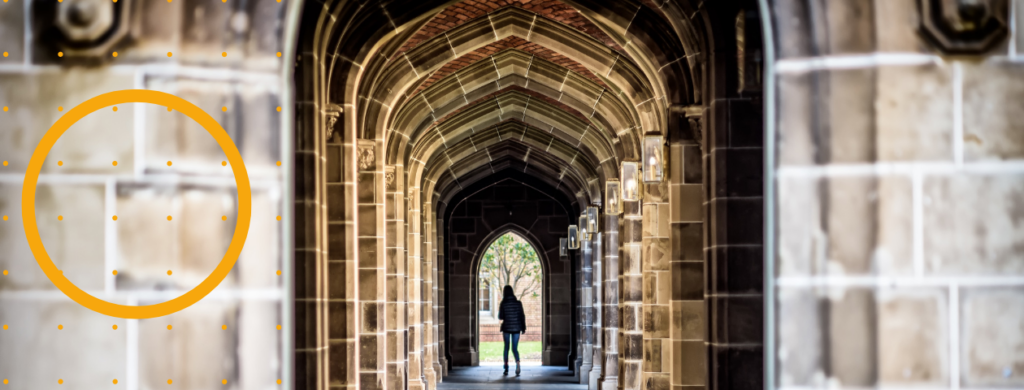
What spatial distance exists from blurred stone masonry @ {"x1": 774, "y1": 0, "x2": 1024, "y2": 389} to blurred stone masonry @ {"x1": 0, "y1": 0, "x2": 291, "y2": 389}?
1207mm

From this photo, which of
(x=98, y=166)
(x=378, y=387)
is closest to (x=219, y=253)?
(x=98, y=166)

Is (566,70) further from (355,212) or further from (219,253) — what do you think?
(219,253)

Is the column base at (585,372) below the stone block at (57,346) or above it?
below

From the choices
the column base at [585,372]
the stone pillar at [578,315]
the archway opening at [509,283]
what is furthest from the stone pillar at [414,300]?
the archway opening at [509,283]

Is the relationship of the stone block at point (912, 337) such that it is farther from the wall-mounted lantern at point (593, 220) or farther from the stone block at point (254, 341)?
the wall-mounted lantern at point (593, 220)

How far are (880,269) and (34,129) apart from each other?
197 centimetres

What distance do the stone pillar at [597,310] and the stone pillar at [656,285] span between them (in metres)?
4.93

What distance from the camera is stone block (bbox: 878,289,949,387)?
2.30m

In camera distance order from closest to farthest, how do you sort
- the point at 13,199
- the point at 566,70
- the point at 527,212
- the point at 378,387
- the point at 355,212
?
the point at 13,199, the point at 355,212, the point at 378,387, the point at 566,70, the point at 527,212

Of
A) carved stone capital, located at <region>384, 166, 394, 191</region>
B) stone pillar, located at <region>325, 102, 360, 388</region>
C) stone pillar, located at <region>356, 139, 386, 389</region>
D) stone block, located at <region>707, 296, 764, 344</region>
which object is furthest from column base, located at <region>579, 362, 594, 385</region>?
stone block, located at <region>707, 296, 764, 344</region>

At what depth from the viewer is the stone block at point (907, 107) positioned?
232 centimetres

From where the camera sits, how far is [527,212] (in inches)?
803

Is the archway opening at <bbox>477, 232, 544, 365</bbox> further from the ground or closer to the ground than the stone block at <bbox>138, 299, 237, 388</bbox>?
closer to the ground

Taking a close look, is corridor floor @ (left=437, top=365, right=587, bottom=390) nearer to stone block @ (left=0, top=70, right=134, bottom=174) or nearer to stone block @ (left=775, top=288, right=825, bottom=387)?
stone block @ (left=775, top=288, right=825, bottom=387)
